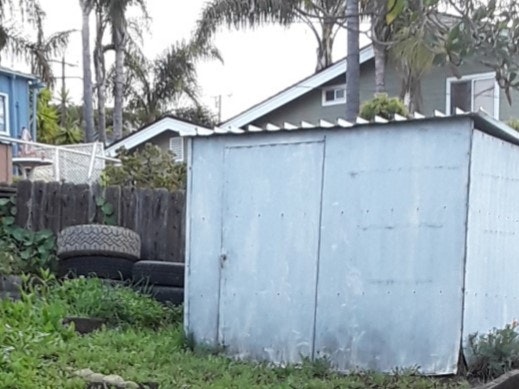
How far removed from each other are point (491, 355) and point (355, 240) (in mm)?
1373

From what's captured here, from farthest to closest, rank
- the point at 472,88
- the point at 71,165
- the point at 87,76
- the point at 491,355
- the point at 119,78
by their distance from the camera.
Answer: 1. the point at 119,78
2. the point at 87,76
3. the point at 472,88
4. the point at 71,165
5. the point at 491,355

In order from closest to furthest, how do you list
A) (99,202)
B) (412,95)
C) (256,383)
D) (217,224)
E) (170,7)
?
1. (256,383)
2. (217,224)
3. (99,202)
4. (412,95)
5. (170,7)

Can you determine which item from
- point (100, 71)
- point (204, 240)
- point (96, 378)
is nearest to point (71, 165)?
point (204, 240)

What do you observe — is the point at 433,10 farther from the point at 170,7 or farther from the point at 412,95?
the point at 170,7

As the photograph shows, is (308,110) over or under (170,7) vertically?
under

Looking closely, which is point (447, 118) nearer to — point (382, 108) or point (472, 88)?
point (382, 108)

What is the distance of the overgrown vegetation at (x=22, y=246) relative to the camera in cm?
880

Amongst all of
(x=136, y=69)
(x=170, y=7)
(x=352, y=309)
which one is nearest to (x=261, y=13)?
(x=170, y=7)

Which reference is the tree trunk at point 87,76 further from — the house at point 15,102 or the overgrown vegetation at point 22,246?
the overgrown vegetation at point 22,246

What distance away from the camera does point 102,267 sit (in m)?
8.61

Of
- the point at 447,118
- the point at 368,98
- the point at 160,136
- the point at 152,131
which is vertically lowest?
the point at 447,118

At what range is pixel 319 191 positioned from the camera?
6223mm

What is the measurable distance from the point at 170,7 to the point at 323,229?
20232 mm

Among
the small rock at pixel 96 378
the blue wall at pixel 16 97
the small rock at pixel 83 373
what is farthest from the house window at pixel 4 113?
the small rock at pixel 96 378
